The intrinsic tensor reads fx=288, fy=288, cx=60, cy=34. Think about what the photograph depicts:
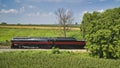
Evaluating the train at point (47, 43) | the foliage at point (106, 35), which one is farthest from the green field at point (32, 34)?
the foliage at point (106, 35)

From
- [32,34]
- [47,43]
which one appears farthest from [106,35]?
[32,34]

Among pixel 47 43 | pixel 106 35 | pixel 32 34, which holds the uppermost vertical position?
pixel 106 35

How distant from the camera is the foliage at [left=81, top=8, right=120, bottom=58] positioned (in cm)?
3453

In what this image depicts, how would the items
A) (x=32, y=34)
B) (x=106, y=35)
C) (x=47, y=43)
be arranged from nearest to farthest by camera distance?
(x=106, y=35), (x=47, y=43), (x=32, y=34)

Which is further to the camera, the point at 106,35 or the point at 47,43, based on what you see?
the point at 47,43

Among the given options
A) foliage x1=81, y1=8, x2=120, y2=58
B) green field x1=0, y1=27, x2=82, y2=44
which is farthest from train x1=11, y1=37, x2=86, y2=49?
green field x1=0, y1=27, x2=82, y2=44

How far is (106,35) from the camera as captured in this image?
34844mm

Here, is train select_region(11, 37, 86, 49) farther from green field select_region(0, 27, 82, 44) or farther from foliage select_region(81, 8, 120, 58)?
green field select_region(0, 27, 82, 44)

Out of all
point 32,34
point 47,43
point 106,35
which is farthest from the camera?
point 32,34

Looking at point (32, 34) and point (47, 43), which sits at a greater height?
point (47, 43)

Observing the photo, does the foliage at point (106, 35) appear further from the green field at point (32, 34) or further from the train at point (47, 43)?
the green field at point (32, 34)

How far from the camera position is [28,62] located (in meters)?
28.3

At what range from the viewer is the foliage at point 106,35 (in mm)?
34531

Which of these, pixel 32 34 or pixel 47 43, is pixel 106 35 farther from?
pixel 32 34
